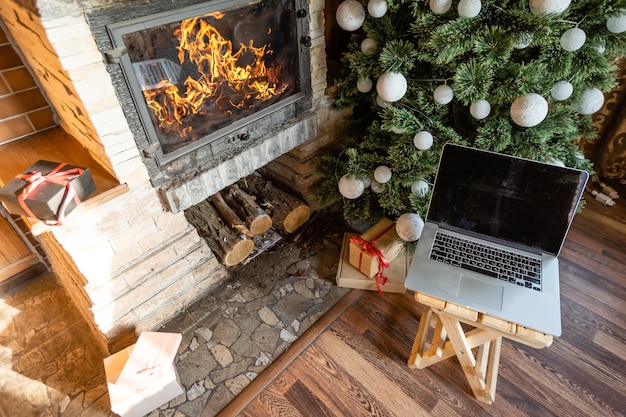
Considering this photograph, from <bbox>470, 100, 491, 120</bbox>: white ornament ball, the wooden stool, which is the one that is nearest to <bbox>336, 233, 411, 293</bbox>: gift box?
the wooden stool

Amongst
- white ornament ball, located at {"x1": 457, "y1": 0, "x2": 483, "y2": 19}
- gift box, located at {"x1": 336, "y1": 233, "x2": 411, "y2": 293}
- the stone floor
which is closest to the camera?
white ornament ball, located at {"x1": 457, "y1": 0, "x2": 483, "y2": 19}

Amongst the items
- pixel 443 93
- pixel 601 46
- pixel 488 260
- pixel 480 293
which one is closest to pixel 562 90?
pixel 601 46

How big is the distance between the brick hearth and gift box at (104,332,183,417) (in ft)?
0.70

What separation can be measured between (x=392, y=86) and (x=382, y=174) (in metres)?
0.40

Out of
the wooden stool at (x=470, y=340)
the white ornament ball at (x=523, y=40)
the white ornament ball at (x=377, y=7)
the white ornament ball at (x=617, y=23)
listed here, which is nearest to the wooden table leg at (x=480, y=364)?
the wooden stool at (x=470, y=340)

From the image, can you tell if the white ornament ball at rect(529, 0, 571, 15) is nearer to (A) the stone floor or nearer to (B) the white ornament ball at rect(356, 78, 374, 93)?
(B) the white ornament ball at rect(356, 78, 374, 93)

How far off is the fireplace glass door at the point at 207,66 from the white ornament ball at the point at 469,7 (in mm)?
690

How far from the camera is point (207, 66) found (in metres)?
1.45

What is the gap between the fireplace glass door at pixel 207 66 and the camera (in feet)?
4.15

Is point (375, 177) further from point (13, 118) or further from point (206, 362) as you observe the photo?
point (13, 118)

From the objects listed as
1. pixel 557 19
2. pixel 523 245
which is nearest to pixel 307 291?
pixel 523 245

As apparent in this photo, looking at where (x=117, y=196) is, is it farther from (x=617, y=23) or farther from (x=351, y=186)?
(x=617, y=23)

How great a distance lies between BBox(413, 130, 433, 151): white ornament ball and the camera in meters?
1.50

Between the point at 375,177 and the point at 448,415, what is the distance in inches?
40.1
